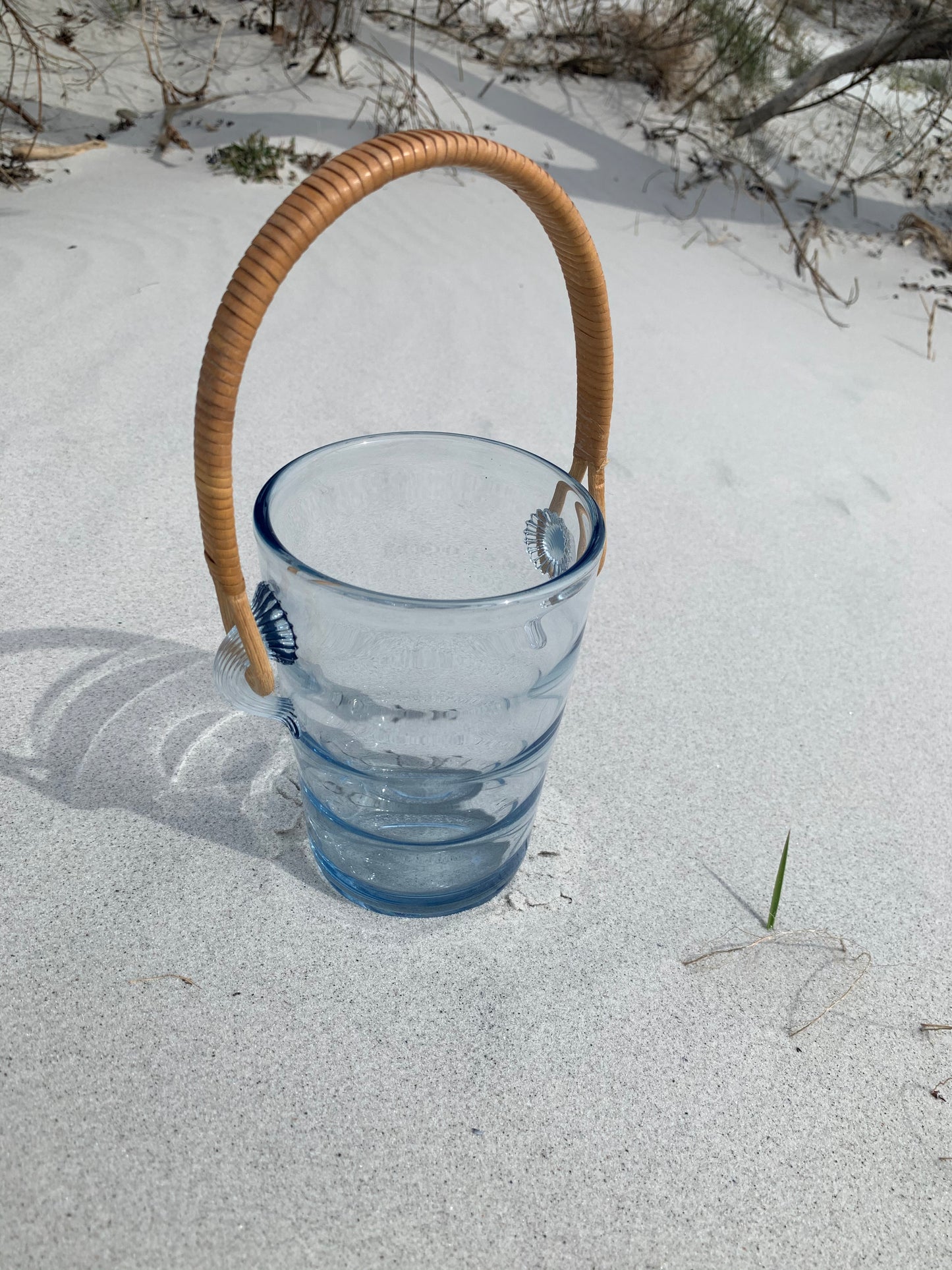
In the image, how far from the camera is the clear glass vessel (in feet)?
2.87

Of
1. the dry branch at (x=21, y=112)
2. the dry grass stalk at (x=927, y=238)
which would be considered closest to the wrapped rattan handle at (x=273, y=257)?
the dry branch at (x=21, y=112)

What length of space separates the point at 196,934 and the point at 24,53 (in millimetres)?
3312

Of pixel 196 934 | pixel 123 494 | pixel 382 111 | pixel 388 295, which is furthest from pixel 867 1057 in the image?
pixel 382 111

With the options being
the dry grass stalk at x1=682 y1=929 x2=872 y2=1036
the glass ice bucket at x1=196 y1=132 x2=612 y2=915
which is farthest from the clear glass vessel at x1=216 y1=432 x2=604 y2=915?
the dry grass stalk at x1=682 y1=929 x2=872 y2=1036

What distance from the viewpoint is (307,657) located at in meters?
0.92

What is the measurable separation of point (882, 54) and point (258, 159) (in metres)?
2.12

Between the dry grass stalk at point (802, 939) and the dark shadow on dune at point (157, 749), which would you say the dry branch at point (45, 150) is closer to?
the dark shadow on dune at point (157, 749)

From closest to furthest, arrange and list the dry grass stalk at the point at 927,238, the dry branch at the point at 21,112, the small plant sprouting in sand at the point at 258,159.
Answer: the dry branch at the point at 21,112 → the small plant sprouting in sand at the point at 258,159 → the dry grass stalk at the point at 927,238

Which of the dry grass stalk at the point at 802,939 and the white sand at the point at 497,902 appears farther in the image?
the dry grass stalk at the point at 802,939

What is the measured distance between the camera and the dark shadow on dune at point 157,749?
1.16 meters

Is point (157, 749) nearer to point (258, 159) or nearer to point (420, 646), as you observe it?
point (420, 646)

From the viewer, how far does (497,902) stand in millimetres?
1120

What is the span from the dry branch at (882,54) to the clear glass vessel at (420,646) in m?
3.02

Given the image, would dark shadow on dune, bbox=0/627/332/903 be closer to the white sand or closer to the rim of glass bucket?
the white sand
